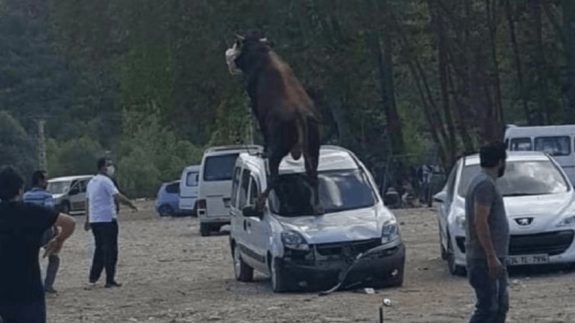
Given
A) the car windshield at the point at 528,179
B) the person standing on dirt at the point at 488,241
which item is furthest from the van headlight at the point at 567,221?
the person standing on dirt at the point at 488,241

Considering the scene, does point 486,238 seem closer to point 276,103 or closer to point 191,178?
point 276,103

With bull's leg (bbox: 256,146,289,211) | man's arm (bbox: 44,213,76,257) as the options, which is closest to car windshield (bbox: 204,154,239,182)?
bull's leg (bbox: 256,146,289,211)

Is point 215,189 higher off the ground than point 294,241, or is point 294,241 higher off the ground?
point 294,241

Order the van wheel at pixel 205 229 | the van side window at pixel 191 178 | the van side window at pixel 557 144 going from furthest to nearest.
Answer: the van side window at pixel 191 178 → the van wheel at pixel 205 229 → the van side window at pixel 557 144

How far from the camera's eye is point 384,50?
49656 millimetres

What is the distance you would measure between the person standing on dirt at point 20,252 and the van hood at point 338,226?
8544 millimetres

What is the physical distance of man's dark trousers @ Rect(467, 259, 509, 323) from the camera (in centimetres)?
1144

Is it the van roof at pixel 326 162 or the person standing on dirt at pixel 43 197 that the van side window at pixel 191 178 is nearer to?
the person standing on dirt at pixel 43 197

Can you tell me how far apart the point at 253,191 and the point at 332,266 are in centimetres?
239

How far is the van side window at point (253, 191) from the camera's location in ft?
68.1

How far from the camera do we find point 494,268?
1135cm

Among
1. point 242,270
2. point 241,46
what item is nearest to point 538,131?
point 242,270

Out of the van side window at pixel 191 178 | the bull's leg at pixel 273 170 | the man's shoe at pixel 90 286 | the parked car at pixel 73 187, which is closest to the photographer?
the bull's leg at pixel 273 170

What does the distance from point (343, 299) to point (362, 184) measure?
267 centimetres
